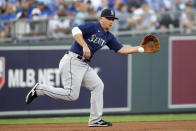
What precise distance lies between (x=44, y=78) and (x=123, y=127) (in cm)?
282

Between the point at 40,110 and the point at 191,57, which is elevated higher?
the point at 191,57

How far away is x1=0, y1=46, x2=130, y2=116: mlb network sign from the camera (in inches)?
409

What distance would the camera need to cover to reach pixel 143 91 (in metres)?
10.9

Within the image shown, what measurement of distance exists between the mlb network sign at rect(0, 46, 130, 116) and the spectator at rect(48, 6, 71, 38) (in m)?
0.49

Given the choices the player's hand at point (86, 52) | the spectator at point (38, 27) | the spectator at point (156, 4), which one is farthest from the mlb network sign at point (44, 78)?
the spectator at point (156, 4)

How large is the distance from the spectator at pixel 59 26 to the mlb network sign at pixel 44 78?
19.2 inches

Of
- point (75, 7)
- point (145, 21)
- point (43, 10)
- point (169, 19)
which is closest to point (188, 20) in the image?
→ point (169, 19)

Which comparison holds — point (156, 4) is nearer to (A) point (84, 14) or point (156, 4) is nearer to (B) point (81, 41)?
(A) point (84, 14)

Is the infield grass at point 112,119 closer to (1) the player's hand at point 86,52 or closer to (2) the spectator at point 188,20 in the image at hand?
(2) the spectator at point 188,20

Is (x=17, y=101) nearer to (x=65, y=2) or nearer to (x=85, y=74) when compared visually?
(x=85, y=74)

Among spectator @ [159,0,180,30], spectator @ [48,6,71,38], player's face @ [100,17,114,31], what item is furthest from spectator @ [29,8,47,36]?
player's face @ [100,17,114,31]

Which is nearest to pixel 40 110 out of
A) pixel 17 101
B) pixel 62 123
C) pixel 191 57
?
pixel 17 101

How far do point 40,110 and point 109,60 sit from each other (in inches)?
75.6

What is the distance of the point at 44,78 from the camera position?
10500 millimetres
